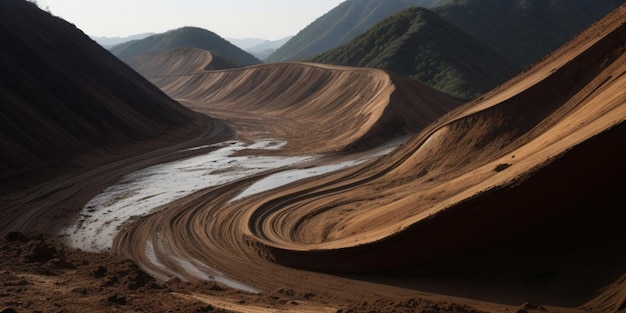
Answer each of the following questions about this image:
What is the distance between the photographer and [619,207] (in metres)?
11.2

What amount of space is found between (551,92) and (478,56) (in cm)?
4278

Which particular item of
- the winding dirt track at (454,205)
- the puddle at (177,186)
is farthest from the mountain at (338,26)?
the winding dirt track at (454,205)

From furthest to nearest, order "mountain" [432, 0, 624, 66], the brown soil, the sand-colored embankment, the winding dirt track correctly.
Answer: "mountain" [432, 0, 624, 66] → the sand-colored embankment → the winding dirt track → the brown soil

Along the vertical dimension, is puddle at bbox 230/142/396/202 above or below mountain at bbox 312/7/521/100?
below

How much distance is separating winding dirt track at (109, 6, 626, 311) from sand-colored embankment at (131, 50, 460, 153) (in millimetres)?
10606

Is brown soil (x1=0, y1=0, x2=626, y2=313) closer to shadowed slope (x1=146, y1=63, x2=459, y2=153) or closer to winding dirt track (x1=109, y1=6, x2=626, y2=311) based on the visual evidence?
winding dirt track (x1=109, y1=6, x2=626, y2=311)

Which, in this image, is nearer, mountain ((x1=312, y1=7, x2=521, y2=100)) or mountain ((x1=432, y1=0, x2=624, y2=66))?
mountain ((x1=312, y1=7, x2=521, y2=100))

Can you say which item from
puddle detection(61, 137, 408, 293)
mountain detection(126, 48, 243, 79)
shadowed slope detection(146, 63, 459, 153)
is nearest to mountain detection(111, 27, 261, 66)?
mountain detection(126, 48, 243, 79)

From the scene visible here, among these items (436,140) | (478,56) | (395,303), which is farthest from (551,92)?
(478,56)

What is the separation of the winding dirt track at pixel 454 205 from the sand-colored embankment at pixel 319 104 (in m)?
10.6

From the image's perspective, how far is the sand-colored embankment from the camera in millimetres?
32906

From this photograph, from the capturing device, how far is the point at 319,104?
4262 centimetres

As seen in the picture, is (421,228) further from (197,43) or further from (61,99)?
(197,43)

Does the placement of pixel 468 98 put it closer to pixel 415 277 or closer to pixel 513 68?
pixel 513 68
